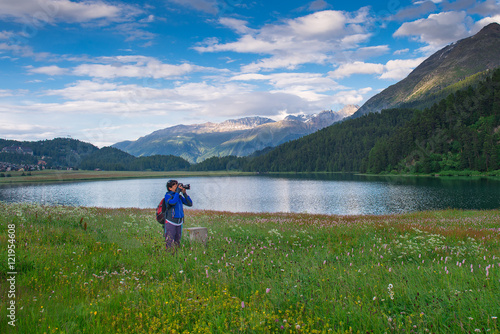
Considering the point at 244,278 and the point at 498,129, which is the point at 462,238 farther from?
the point at 498,129

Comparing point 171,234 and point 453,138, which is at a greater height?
point 453,138

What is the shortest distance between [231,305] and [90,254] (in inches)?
246

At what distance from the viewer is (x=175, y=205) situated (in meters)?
10.9

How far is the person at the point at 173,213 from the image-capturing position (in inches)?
418

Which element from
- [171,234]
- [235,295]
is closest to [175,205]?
[171,234]

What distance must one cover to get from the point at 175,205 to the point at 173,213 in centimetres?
30

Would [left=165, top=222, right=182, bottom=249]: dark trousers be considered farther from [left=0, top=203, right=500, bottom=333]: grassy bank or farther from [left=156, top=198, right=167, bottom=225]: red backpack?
[left=0, top=203, right=500, bottom=333]: grassy bank

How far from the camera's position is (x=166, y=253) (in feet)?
30.9

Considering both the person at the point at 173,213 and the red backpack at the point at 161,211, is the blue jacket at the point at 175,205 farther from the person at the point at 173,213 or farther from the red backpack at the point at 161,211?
the red backpack at the point at 161,211

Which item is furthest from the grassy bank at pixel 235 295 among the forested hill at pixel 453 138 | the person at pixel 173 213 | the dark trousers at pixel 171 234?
the forested hill at pixel 453 138

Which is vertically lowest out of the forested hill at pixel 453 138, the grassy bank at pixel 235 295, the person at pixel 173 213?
the grassy bank at pixel 235 295

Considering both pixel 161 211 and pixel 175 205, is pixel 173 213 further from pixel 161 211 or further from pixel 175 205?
pixel 161 211

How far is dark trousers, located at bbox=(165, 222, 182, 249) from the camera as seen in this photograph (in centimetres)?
1064

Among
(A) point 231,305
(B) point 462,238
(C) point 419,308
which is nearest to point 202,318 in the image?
(A) point 231,305
